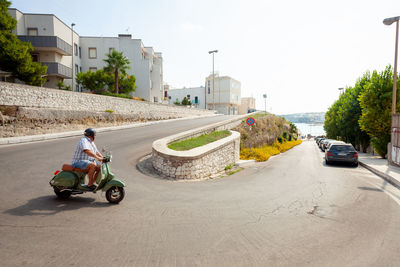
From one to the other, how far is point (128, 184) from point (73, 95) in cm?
1689

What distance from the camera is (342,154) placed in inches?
562

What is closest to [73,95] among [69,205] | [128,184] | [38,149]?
[38,149]

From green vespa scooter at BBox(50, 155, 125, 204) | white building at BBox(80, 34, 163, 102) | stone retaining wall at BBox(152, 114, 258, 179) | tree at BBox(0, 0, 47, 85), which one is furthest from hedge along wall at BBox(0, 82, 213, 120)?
green vespa scooter at BBox(50, 155, 125, 204)

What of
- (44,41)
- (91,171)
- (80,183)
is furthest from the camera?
(44,41)

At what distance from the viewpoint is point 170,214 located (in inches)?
197

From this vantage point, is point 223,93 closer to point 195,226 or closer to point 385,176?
point 385,176

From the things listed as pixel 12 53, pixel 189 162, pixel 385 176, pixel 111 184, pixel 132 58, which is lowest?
pixel 385 176

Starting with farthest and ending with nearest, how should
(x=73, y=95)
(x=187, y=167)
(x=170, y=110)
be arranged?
(x=170, y=110)
(x=73, y=95)
(x=187, y=167)

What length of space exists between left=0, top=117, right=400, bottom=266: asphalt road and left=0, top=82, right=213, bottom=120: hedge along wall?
1140cm

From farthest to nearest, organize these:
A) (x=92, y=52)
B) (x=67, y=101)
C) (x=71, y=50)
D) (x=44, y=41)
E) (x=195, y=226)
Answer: (x=92, y=52) < (x=71, y=50) < (x=44, y=41) < (x=67, y=101) < (x=195, y=226)

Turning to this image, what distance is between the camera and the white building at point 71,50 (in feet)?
93.4

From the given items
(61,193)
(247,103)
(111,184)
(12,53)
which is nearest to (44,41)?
(12,53)

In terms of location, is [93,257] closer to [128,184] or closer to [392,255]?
[128,184]

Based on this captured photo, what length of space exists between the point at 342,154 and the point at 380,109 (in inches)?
319
